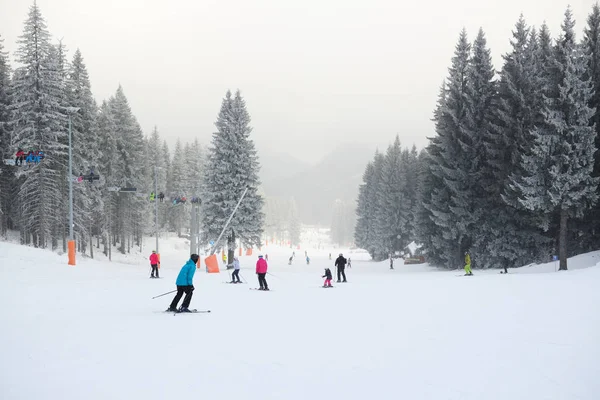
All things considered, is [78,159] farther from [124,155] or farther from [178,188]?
[178,188]

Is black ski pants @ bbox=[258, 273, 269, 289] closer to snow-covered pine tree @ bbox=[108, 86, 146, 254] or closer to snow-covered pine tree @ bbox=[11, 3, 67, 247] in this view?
snow-covered pine tree @ bbox=[11, 3, 67, 247]

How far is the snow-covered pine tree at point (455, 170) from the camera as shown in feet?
108

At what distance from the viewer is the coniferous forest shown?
30422 mm

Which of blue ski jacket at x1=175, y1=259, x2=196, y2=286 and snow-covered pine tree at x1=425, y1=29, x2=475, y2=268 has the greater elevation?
snow-covered pine tree at x1=425, y1=29, x2=475, y2=268

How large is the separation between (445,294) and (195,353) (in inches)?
477

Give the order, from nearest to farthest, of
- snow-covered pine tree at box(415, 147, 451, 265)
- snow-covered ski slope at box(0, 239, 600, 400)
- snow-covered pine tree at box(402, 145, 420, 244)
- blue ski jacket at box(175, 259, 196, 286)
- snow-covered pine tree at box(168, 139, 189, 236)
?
snow-covered ski slope at box(0, 239, 600, 400)
blue ski jacket at box(175, 259, 196, 286)
snow-covered pine tree at box(415, 147, 451, 265)
snow-covered pine tree at box(402, 145, 420, 244)
snow-covered pine tree at box(168, 139, 189, 236)

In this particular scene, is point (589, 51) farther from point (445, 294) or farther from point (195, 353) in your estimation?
point (195, 353)

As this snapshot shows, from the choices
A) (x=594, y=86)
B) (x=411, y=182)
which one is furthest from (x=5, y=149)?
(x=411, y=182)

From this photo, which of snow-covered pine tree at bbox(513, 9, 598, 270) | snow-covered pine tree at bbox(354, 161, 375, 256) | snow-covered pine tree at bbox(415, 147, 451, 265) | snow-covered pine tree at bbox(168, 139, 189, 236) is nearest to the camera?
snow-covered pine tree at bbox(513, 9, 598, 270)

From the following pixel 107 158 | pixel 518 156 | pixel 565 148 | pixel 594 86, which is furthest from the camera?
pixel 107 158

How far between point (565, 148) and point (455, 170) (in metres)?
9.02

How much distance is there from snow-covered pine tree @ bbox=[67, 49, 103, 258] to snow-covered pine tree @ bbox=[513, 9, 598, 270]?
33.3m

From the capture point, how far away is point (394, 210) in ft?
201

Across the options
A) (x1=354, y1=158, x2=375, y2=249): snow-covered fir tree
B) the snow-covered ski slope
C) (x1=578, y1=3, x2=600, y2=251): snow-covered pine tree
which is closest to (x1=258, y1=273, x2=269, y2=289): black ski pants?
the snow-covered ski slope
